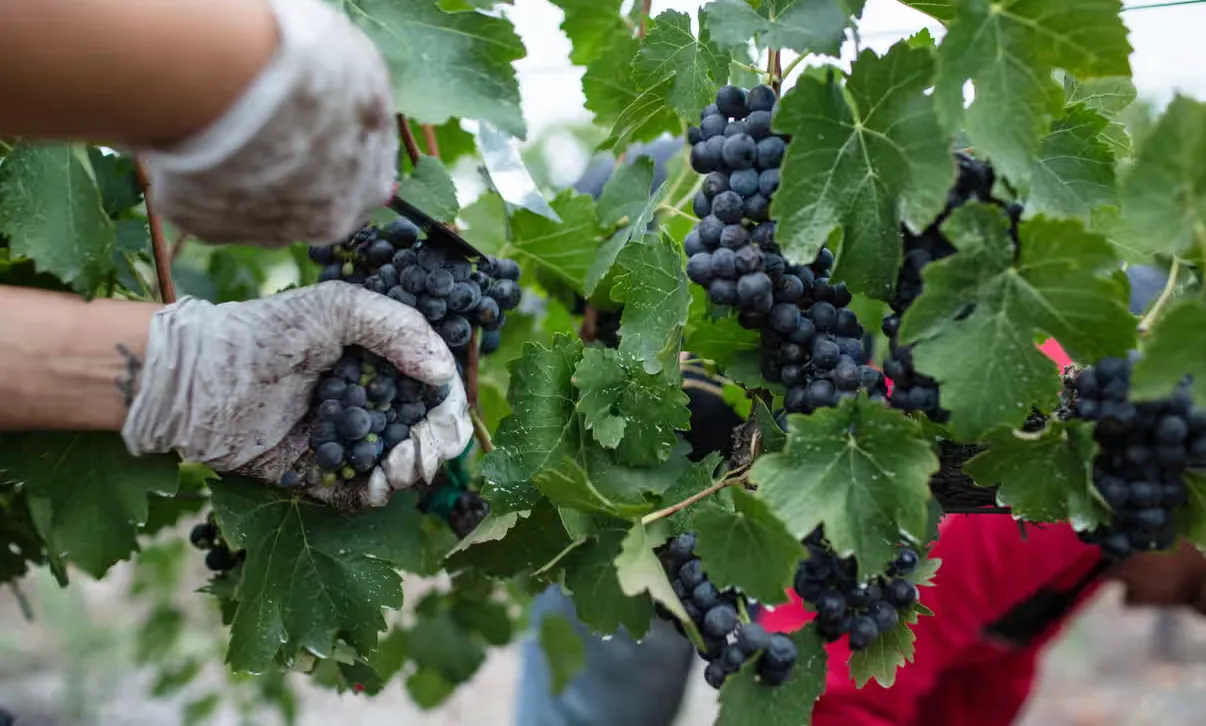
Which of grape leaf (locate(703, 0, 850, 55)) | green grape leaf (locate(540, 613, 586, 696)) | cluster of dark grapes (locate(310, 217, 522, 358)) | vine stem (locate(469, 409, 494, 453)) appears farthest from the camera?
green grape leaf (locate(540, 613, 586, 696))

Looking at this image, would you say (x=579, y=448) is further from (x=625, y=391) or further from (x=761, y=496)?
(x=761, y=496)

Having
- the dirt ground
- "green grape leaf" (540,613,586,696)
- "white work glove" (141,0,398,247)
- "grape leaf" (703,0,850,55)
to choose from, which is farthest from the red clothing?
the dirt ground

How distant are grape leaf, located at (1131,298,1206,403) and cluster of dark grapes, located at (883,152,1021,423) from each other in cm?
14

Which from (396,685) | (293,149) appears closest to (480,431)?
(293,149)

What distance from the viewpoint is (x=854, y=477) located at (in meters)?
0.67

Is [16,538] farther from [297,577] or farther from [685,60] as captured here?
[685,60]

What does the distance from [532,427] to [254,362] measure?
0.23 meters

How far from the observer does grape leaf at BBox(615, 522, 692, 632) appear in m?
0.71

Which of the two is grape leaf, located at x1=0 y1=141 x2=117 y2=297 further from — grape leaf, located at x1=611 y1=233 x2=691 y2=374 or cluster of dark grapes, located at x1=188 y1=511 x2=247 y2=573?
grape leaf, located at x1=611 y1=233 x2=691 y2=374

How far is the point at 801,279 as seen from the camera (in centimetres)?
75

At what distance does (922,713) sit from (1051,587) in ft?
1.23

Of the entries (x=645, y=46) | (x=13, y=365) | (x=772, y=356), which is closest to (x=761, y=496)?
(x=772, y=356)

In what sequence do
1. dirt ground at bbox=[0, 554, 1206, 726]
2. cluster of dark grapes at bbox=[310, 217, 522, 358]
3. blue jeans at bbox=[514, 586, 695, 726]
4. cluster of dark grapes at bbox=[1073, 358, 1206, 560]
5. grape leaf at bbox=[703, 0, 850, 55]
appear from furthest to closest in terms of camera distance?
dirt ground at bbox=[0, 554, 1206, 726] < blue jeans at bbox=[514, 586, 695, 726] < cluster of dark grapes at bbox=[310, 217, 522, 358] < grape leaf at bbox=[703, 0, 850, 55] < cluster of dark grapes at bbox=[1073, 358, 1206, 560]

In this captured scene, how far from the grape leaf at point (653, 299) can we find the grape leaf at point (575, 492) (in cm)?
11
